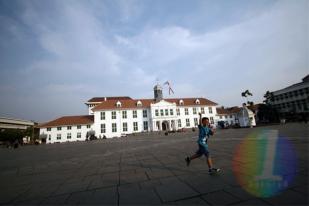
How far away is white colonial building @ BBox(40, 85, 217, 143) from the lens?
48.1m

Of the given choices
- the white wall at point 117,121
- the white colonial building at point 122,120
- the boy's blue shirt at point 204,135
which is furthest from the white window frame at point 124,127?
the boy's blue shirt at point 204,135

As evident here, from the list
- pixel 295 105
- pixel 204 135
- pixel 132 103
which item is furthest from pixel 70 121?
pixel 295 105

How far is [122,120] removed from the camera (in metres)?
50.7

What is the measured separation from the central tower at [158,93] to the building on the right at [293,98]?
34.8 meters

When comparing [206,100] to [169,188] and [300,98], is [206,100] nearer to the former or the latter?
[300,98]

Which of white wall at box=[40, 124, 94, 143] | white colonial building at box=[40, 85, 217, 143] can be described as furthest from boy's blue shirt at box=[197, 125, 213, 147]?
white wall at box=[40, 124, 94, 143]

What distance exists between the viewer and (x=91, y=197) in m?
3.88

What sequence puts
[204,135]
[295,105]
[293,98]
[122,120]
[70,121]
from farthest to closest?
[293,98]
[295,105]
[122,120]
[70,121]
[204,135]

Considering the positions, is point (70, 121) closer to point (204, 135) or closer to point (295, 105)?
point (204, 135)

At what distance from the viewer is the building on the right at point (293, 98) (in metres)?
54.8

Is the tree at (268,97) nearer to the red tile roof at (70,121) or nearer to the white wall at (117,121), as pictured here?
the white wall at (117,121)

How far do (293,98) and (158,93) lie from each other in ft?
149

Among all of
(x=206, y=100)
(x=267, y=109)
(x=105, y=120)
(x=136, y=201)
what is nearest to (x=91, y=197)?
(x=136, y=201)

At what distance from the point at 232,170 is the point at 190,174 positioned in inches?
47.9
